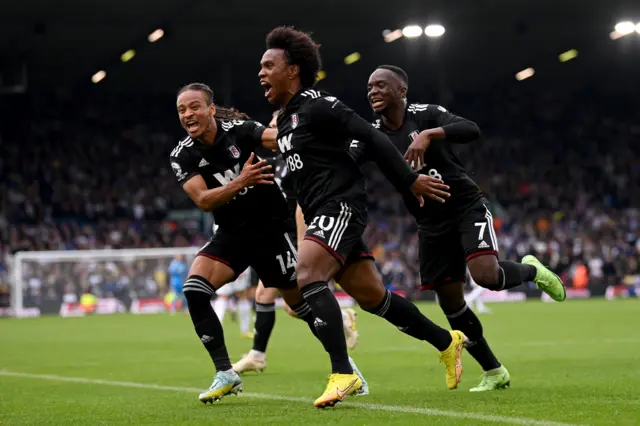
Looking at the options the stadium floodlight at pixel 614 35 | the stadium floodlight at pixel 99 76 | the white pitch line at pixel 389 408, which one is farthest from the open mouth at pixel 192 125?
the stadium floodlight at pixel 99 76

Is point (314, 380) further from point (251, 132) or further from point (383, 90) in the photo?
point (383, 90)

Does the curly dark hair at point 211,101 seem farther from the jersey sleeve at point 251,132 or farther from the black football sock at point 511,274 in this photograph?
the black football sock at point 511,274

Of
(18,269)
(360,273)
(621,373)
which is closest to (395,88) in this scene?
(360,273)

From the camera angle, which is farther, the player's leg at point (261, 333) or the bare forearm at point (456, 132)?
the player's leg at point (261, 333)

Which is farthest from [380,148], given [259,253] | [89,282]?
[89,282]

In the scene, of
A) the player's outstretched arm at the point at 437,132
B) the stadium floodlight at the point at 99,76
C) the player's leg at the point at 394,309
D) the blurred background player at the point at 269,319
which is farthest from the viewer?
the stadium floodlight at the point at 99,76

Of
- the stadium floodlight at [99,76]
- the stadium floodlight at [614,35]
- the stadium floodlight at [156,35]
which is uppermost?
the stadium floodlight at [99,76]

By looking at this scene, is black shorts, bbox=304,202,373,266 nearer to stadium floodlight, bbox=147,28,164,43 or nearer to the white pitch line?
the white pitch line

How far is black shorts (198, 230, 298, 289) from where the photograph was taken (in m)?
7.82

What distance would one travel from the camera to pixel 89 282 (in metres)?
32.5

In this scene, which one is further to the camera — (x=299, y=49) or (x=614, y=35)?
(x=614, y=35)

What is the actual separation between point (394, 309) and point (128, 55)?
96.3ft

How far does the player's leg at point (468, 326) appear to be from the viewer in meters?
8.05

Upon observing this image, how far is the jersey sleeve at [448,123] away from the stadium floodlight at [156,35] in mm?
24685
